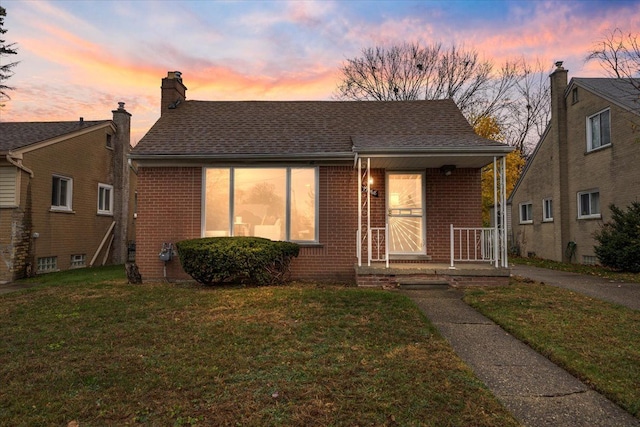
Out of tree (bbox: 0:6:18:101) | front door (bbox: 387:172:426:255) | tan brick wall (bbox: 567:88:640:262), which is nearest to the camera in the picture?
front door (bbox: 387:172:426:255)

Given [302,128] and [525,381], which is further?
[302,128]

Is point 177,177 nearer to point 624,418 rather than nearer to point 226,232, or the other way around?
point 226,232

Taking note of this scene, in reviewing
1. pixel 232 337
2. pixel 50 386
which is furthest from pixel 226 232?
pixel 50 386

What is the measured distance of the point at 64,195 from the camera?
1266 cm

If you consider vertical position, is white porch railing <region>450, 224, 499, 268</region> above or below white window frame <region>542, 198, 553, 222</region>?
below

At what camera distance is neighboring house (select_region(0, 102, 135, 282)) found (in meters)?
10.5

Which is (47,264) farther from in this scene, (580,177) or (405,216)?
(580,177)

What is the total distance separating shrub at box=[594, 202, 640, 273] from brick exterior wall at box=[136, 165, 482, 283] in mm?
5064

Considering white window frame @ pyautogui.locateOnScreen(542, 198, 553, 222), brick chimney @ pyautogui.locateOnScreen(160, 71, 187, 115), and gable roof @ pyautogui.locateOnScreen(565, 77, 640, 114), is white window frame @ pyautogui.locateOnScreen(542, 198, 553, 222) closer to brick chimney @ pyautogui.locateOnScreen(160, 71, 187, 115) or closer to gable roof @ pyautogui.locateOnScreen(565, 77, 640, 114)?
gable roof @ pyautogui.locateOnScreen(565, 77, 640, 114)

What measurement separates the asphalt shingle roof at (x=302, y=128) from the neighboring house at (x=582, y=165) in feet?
18.9

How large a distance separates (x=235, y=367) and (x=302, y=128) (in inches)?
308

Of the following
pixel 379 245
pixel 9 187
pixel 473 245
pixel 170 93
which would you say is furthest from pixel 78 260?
pixel 473 245

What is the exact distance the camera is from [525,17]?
41.4 ft

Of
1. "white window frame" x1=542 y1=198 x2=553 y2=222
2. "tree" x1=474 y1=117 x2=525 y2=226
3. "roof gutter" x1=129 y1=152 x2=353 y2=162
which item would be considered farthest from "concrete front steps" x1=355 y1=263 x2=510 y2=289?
"tree" x1=474 y1=117 x2=525 y2=226
